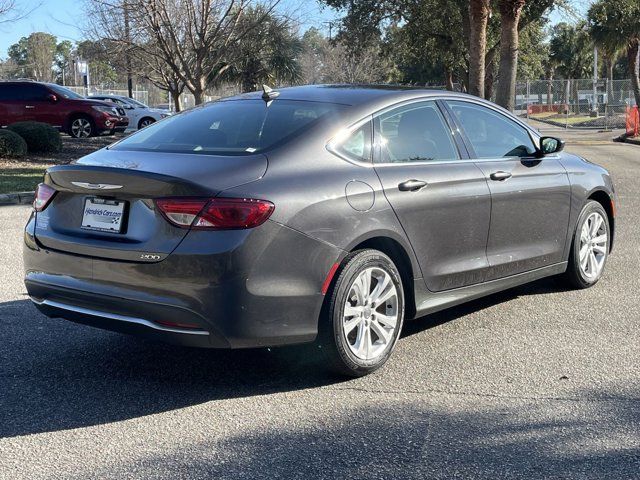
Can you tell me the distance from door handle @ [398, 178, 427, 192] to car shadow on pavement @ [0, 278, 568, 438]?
44.5 inches

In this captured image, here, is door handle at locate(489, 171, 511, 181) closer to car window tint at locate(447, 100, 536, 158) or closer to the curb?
car window tint at locate(447, 100, 536, 158)

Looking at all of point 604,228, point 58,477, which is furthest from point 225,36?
point 58,477

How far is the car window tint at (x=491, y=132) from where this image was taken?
19.0ft

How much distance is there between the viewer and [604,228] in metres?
7.08

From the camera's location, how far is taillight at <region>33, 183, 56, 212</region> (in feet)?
15.5

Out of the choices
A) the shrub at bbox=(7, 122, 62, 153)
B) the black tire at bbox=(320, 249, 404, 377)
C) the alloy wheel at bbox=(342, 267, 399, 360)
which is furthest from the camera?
the shrub at bbox=(7, 122, 62, 153)

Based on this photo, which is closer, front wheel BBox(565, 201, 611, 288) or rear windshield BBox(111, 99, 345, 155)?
rear windshield BBox(111, 99, 345, 155)

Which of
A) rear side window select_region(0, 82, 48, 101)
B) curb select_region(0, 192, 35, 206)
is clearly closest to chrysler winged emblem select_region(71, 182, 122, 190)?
curb select_region(0, 192, 35, 206)

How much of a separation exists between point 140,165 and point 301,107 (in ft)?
3.80

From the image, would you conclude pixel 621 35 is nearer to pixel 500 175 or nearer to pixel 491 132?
pixel 491 132

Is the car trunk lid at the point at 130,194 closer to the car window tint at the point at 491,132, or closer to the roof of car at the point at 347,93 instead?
the roof of car at the point at 347,93

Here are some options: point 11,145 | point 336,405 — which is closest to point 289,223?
point 336,405

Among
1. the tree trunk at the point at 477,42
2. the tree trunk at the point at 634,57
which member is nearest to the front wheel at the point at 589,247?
the tree trunk at the point at 477,42

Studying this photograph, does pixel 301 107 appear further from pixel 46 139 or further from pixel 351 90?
pixel 46 139
